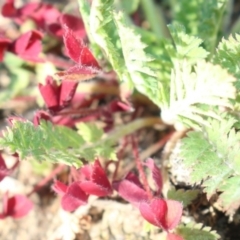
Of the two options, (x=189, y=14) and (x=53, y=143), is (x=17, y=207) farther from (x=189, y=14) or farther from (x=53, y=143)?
(x=189, y=14)

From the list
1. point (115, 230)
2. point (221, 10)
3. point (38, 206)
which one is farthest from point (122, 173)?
point (221, 10)

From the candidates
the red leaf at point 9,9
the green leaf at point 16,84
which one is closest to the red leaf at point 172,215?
the green leaf at point 16,84

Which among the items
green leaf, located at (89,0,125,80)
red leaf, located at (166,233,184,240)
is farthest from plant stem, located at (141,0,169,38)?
red leaf, located at (166,233,184,240)

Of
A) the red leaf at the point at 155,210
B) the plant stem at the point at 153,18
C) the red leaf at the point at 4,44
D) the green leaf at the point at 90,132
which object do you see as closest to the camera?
the red leaf at the point at 155,210

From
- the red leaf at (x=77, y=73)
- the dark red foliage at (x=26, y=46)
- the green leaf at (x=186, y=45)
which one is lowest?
the dark red foliage at (x=26, y=46)

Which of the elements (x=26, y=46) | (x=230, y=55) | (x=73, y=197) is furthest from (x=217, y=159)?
(x=26, y=46)

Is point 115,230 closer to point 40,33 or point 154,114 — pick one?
point 154,114

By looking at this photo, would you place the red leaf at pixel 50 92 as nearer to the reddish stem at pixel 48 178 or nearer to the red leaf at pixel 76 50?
the red leaf at pixel 76 50
